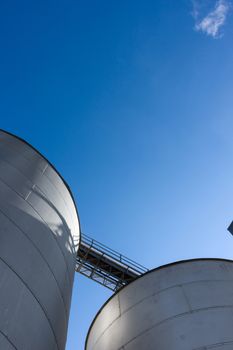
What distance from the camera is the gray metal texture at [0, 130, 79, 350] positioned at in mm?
4905

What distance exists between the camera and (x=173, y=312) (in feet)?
23.6

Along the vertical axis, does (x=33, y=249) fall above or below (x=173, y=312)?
below

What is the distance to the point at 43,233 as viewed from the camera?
6.84 meters

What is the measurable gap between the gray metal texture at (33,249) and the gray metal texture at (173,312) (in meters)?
1.48

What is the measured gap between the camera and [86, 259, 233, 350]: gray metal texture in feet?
21.3

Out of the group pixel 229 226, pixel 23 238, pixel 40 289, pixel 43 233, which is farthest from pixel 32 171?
pixel 229 226

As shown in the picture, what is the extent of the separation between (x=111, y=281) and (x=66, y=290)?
11331mm

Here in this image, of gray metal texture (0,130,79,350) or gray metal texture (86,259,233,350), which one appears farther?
gray metal texture (86,259,233,350)

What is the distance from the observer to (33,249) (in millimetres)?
6176

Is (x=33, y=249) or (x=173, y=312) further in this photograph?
(x=173, y=312)

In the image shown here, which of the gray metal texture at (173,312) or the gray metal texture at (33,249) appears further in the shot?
the gray metal texture at (173,312)

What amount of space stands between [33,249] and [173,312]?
11.6ft

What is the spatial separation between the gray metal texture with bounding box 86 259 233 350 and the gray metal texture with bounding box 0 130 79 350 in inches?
58.2

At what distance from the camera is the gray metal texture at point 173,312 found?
6.50 metres
